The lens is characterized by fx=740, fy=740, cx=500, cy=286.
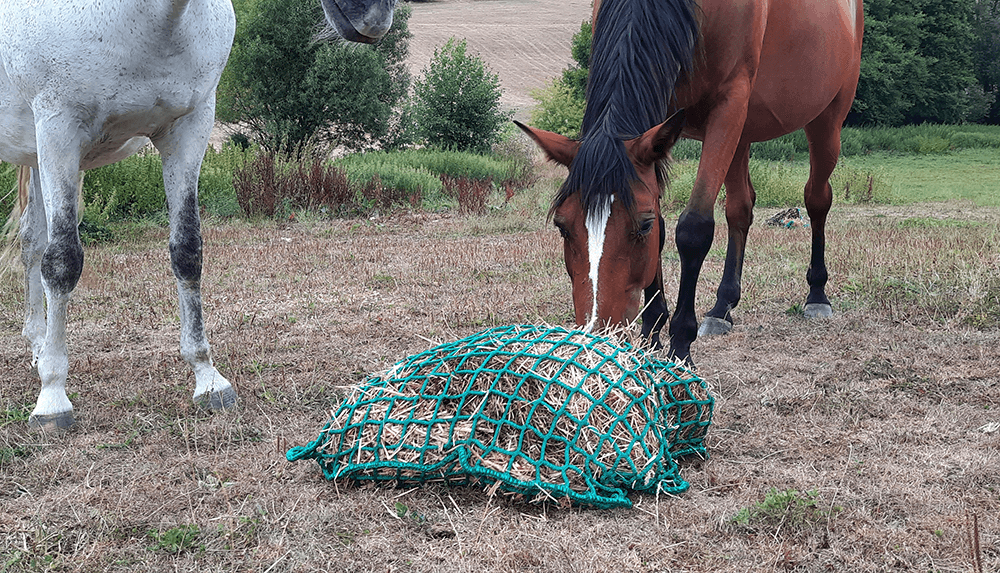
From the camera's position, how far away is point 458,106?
22.3 meters

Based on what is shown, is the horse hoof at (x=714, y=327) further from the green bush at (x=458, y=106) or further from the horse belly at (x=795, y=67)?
the green bush at (x=458, y=106)

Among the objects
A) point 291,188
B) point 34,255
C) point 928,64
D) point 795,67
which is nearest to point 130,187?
point 291,188

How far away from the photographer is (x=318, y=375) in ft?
12.9

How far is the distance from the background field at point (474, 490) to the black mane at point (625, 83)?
3.28ft

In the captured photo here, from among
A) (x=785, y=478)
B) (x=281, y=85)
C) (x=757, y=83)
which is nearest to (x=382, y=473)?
(x=785, y=478)

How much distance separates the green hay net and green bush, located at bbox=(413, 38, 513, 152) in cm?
1962

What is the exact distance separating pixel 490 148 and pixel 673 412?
802 inches

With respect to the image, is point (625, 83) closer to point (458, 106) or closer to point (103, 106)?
point (103, 106)

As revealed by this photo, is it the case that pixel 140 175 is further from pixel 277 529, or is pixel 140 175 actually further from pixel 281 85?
pixel 281 85

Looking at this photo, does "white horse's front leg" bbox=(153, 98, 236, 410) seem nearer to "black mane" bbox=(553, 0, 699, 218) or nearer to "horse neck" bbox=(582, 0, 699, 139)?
"black mane" bbox=(553, 0, 699, 218)

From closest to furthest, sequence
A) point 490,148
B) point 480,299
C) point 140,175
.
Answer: point 480,299 → point 140,175 → point 490,148

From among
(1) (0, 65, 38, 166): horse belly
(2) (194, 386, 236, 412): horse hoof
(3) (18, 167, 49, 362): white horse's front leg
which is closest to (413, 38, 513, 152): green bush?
(3) (18, 167, 49, 362): white horse's front leg

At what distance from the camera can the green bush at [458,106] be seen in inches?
868

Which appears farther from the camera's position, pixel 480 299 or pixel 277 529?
pixel 480 299
